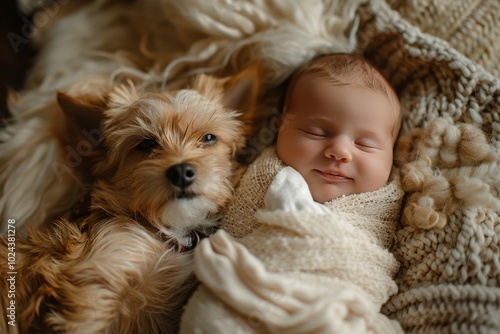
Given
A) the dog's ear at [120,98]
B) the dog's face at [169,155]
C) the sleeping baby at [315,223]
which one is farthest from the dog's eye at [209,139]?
the dog's ear at [120,98]

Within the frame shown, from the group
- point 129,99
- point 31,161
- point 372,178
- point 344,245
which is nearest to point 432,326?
point 344,245

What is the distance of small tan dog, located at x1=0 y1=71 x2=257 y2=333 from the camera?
110 centimetres

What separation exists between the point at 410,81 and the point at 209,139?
71cm

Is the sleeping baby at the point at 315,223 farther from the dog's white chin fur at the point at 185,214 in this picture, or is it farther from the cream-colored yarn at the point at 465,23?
the cream-colored yarn at the point at 465,23

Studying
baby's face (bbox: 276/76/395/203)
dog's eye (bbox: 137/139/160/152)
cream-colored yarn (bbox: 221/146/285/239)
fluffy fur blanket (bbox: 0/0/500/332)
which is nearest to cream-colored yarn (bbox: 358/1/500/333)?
fluffy fur blanket (bbox: 0/0/500/332)

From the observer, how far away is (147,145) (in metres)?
1.30

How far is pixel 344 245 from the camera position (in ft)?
3.65

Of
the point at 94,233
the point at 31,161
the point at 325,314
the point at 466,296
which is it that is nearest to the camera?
the point at 325,314

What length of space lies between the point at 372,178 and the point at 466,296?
1.28 ft

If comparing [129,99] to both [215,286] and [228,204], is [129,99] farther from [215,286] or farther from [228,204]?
[215,286]

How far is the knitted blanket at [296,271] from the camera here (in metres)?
1.01

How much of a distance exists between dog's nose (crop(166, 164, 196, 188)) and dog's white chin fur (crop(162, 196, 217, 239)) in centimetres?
5

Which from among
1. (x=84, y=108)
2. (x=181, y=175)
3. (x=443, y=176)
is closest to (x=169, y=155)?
(x=181, y=175)

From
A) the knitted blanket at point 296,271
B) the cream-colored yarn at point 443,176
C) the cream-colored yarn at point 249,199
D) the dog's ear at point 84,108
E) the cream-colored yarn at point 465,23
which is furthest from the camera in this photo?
the cream-colored yarn at point 465,23
